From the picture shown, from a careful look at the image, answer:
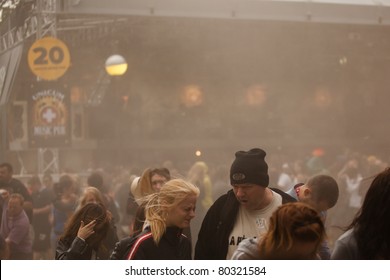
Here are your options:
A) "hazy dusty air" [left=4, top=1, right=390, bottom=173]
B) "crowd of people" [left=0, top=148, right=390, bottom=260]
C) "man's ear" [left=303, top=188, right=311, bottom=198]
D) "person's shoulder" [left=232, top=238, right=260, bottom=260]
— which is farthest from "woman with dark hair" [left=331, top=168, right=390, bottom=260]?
"hazy dusty air" [left=4, top=1, right=390, bottom=173]

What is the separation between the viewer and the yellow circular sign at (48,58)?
5305 mm

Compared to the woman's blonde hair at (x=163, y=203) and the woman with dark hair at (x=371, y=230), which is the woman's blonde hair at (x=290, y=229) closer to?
the woman with dark hair at (x=371, y=230)

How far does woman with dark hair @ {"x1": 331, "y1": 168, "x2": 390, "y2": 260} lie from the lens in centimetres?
190

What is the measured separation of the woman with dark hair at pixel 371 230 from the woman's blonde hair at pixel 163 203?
56cm

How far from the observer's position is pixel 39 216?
5523 millimetres

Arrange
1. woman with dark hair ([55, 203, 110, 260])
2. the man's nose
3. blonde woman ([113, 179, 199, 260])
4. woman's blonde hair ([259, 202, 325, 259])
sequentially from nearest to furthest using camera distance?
woman's blonde hair ([259, 202, 325, 259]), blonde woman ([113, 179, 199, 260]), the man's nose, woman with dark hair ([55, 203, 110, 260])

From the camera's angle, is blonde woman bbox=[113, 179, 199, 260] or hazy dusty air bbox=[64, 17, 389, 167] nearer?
blonde woman bbox=[113, 179, 199, 260]

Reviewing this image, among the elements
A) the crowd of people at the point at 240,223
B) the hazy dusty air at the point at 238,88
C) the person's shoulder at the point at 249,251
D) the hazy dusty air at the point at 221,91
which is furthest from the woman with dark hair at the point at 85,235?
the hazy dusty air at the point at 238,88

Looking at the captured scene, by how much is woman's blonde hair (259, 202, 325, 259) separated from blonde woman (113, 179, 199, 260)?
493 millimetres

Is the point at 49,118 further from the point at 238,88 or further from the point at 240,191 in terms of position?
the point at 238,88

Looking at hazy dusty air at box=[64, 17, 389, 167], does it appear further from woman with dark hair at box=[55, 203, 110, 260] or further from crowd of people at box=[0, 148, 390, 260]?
woman with dark hair at box=[55, 203, 110, 260]

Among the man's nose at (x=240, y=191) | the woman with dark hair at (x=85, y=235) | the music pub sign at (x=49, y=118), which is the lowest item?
the woman with dark hair at (x=85, y=235)
